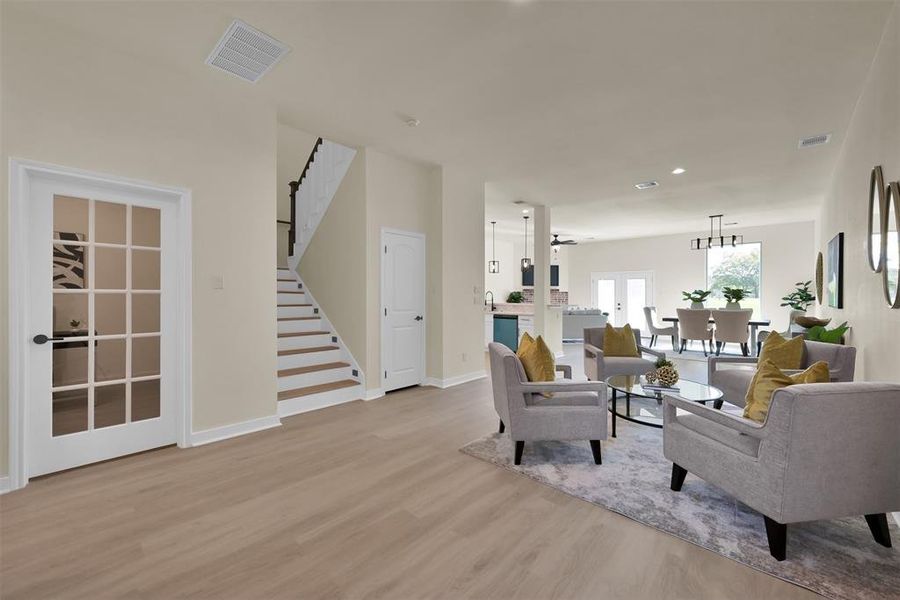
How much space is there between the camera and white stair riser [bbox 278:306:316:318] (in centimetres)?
541

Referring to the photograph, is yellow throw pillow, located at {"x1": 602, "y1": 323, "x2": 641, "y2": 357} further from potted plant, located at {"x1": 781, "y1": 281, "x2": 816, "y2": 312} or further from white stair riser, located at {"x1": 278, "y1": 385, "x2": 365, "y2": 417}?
potted plant, located at {"x1": 781, "y1": 281, "x2": 816, "y2": 312}

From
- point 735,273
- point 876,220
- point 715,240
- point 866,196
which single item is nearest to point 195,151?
point 876,220

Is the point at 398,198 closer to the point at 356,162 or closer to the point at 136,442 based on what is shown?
the point at 356,162

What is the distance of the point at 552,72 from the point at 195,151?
2.93m

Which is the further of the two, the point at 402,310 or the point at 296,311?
the point at 296,311

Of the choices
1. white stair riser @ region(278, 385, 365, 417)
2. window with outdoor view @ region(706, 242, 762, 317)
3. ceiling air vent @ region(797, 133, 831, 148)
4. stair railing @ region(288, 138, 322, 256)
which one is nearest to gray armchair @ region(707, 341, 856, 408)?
ceiling air vent @ region(797, 133, 831, 148)

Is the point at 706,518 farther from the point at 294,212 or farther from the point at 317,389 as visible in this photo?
the point at 294,212

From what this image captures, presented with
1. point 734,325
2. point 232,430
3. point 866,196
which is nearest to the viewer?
point 866,196

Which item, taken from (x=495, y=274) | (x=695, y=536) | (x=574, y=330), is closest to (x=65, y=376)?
(x=695, y=536)

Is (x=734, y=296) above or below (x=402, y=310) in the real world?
above

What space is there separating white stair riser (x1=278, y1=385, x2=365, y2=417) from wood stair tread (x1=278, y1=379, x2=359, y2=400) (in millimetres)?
47

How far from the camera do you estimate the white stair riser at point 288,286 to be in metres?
5.89

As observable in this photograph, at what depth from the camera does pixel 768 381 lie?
7.27 ft

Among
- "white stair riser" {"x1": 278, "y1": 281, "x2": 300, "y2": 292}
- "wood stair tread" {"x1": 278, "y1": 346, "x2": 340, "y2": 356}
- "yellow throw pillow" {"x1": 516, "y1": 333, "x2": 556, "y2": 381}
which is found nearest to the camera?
"yellow throw pillow" {"x1": 516, "y1": 333, "x2": 556, "y2": 381}
